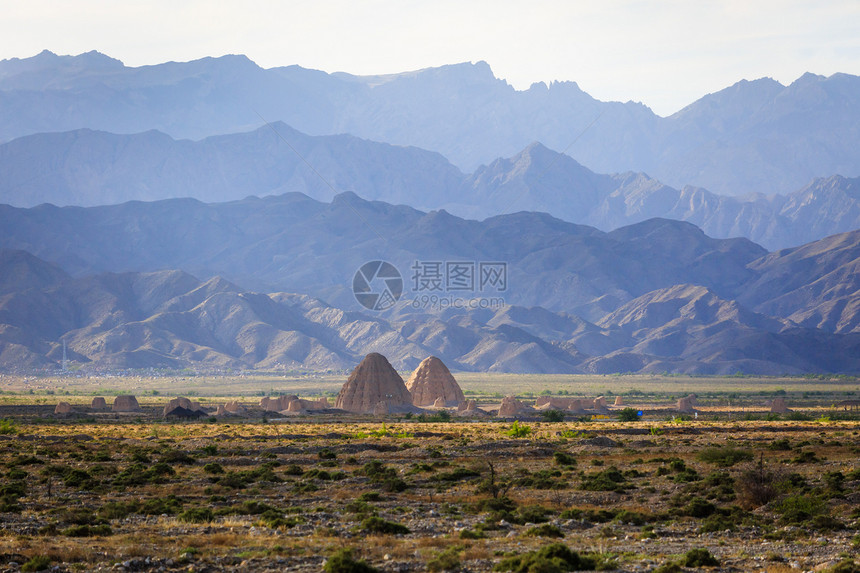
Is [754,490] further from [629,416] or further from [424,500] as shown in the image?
[629,416]

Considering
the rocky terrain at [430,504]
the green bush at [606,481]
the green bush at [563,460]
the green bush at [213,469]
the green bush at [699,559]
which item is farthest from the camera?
the green bush at [563,460]

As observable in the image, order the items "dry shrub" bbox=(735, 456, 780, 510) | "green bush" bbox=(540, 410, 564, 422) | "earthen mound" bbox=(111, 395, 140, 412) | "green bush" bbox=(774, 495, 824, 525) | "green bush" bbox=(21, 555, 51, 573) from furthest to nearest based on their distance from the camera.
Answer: "earthen mound" bbox=(111, 395, 140, 412) < "green bush" bbox=(540, 410, 564, 422) < "dry shrub" bbox=(735, 456, 780, 510) < "green bush" bbox=(774, 495, 824, 525) < "green bush" bbox=(21, 555, 51, 573)

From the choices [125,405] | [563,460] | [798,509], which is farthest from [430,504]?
[125,405]

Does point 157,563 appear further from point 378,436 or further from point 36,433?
point 36,433

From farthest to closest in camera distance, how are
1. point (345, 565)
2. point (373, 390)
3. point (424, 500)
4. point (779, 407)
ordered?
point (373, 390), point (779, 407), point (424, 500), point (345, 565)

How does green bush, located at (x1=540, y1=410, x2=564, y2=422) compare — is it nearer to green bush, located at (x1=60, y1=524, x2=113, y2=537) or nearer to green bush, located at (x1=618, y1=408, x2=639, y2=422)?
green bush, located at (x1=618, y1=408, x2=639, y2=422)

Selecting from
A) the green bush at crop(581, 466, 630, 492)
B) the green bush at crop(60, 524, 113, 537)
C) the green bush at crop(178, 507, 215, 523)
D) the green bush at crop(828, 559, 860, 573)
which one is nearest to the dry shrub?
the green bush at crop(581, 466, 630, 492)

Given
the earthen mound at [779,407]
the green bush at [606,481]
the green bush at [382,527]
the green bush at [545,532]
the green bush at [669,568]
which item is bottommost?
the earthen mound at [779,407]

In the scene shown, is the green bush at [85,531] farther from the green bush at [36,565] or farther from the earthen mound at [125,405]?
the earthen mound at [125,405]

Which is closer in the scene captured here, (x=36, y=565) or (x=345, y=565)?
(x=345, y=565)

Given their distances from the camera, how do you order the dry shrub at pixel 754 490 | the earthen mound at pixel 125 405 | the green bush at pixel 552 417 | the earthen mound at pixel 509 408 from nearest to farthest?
the dry shrub at pixel 754 490
the green bush at pixel 552 417
the earthen mound at pixel 509 408
the earthen mound at pixel 125 405

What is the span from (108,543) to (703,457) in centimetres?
2895

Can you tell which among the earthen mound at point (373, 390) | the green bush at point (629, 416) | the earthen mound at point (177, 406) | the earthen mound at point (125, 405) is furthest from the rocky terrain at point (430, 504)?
the earthen mound at point (125, 405)

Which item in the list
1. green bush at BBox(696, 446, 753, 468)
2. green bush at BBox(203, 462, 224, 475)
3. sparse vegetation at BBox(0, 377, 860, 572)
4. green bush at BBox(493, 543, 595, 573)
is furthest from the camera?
green bush at BBox(696, 446, 753, 468)
